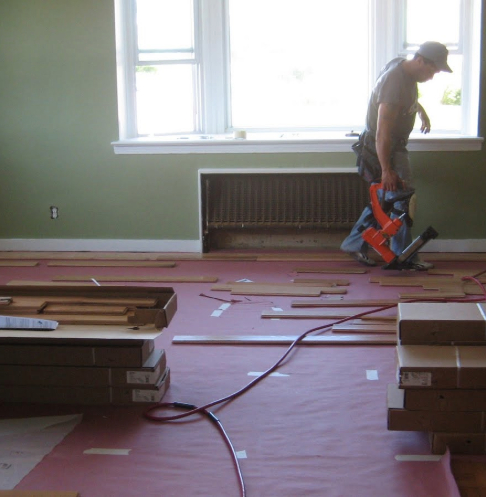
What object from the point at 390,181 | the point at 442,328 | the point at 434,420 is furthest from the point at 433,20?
the point at 434,420

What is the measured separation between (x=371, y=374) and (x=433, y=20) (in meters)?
3.78

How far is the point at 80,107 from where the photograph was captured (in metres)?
5.97

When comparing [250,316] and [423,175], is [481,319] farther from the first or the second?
[423,175]

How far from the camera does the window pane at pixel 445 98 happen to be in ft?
19.2

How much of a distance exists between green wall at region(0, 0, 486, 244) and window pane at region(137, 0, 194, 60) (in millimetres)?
371

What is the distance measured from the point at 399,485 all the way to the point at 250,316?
199 centimetres

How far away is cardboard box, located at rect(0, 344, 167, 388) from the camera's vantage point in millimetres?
2723

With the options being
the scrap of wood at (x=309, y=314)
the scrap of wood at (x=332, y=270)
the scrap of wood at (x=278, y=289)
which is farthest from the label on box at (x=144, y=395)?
the scrap of wood at (x=332, y=270)

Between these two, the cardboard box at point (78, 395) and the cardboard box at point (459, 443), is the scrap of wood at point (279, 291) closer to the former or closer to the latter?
the cardboard box at point (78, 395)

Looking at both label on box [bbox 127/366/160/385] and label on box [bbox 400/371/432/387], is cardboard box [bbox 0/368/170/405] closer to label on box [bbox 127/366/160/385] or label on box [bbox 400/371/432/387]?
label on box [bbox 127/366/160/385]

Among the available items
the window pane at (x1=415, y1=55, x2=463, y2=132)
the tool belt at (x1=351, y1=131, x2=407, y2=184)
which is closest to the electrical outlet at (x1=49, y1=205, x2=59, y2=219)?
the tool belt at (x1=351, y1=131, x2=407, y2=184)

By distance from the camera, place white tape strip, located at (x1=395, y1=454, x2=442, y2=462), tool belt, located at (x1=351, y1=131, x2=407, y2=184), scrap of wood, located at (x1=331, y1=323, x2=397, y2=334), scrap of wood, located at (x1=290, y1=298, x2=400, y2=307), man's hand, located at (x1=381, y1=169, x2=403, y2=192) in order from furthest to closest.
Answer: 1. tool belt, located at (x1=351, y1=131, x2=407, y2=184)
2. man's hand, located at (x1=381, y1=169, x2=403, y2=192)
3. scrap of wood, located at (x1=290, y1=298, x2=400, y2=307)
4. scrap of wood, located at (x1=331, y1=323, x2=397, y2=334)
5. white tape strip, located at (x1=395, y1=454, x2=442, y2=462)

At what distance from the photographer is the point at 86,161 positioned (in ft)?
19.8

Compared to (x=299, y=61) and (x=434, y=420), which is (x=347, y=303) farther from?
(x=299, y=61)
